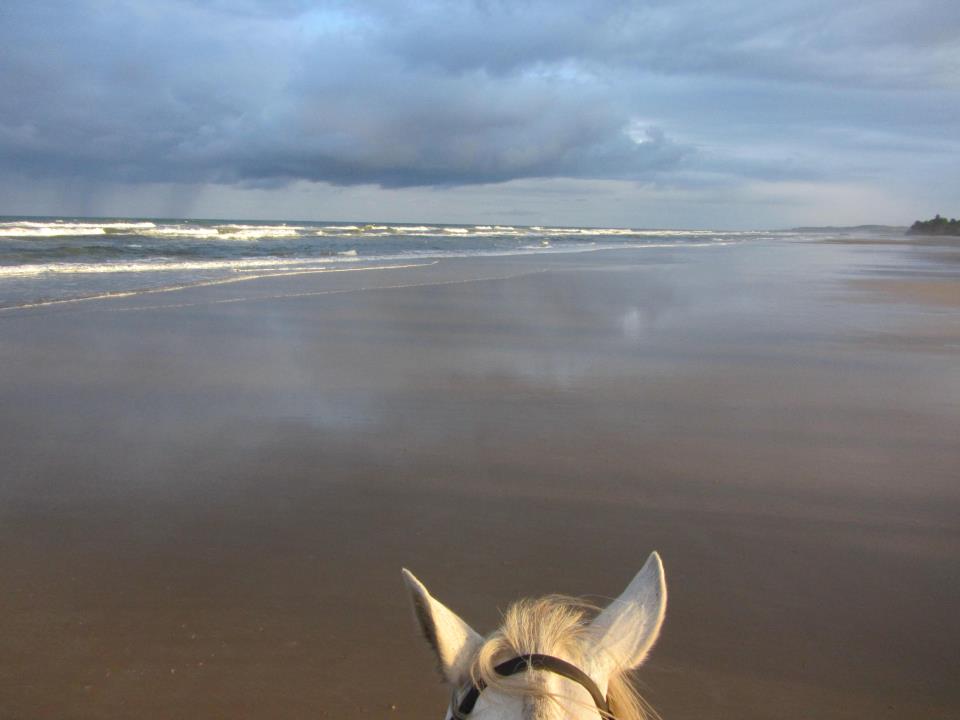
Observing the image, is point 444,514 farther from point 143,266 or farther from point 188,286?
point 143,266

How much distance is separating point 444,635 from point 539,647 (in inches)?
5.9

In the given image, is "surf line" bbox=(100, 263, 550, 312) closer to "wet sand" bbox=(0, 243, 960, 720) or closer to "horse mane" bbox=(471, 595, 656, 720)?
"wet sand" bbox=(0, 243, 960, 720)

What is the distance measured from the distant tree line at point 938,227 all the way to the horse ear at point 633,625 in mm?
70926

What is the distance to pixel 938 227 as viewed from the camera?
66.4 meters

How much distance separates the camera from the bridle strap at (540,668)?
44.8 inches

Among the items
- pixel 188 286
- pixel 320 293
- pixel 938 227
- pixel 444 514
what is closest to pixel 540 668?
pixel 444 514

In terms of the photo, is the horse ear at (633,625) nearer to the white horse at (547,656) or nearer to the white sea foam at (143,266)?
the white horse at (547,656)

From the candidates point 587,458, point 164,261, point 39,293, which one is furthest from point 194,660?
point 164,261

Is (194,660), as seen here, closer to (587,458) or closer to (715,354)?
(587,458)

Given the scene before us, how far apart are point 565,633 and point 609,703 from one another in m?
0.13

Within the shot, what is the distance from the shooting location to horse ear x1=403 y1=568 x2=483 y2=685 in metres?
1.16

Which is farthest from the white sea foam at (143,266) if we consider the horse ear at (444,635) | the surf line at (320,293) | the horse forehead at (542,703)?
the horse forehead at (542,703)

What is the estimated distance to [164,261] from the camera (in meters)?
18.5

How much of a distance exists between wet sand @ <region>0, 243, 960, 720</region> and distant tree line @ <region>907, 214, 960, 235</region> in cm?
6632
